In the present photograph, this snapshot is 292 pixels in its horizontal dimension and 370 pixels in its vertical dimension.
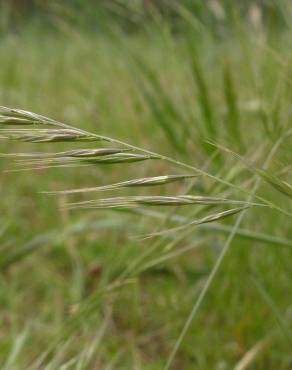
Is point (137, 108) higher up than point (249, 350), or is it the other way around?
point (137, 108)

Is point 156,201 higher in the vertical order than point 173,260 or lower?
higher

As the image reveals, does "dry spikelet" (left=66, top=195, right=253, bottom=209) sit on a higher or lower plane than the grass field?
higher

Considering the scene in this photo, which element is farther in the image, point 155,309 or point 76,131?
point 155,309

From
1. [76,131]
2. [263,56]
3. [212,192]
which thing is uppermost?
[263,56]

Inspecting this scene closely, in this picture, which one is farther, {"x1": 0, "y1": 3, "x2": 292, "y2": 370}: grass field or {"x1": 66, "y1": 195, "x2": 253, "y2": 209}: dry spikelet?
{"x1": 0, "y1": 3, "x2": 292, "y2": 370}: grass field

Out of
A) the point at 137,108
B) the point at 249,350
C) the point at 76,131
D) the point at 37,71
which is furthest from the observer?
the point at 37,71

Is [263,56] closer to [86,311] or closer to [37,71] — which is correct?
[86,311]

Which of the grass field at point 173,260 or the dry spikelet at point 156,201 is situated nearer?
the dry spikelet at point 156,201

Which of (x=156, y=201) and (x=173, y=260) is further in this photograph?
(x=173, y=260)

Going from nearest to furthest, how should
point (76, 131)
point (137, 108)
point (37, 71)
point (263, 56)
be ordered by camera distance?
point (76, 131) → point (263, 56) → point (137, 108) → point (37, 71)

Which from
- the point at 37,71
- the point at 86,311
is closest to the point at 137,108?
the point at 86,311

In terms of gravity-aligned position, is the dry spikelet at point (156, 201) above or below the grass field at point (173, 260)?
above
